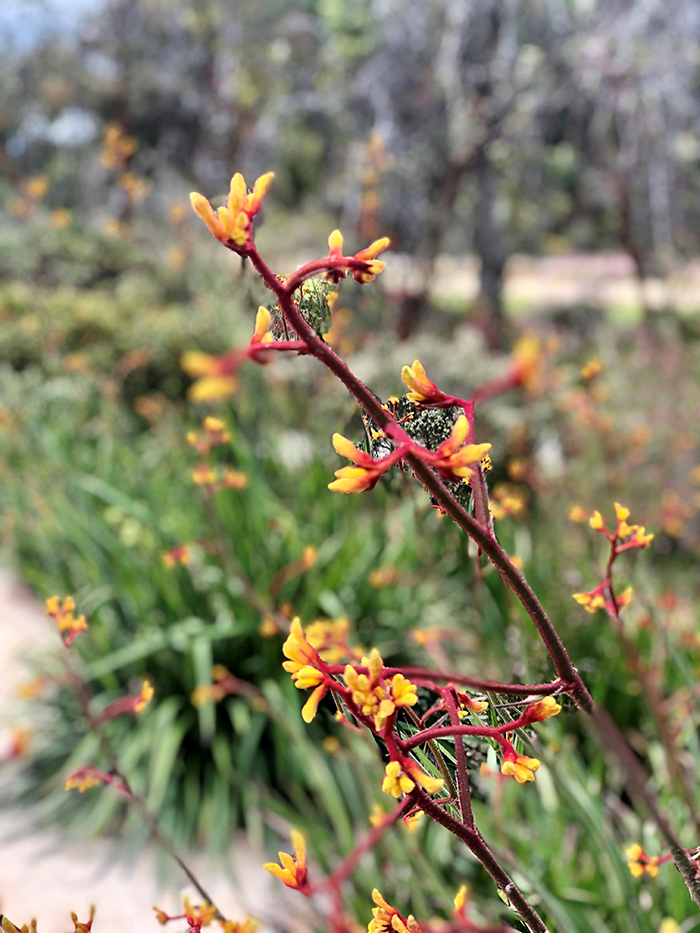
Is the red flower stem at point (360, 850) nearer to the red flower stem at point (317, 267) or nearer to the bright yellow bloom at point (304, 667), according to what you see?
the bright yellow bloom at point (304, 667)

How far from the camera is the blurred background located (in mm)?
1764

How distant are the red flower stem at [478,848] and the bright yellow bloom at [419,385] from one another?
28 centimetres

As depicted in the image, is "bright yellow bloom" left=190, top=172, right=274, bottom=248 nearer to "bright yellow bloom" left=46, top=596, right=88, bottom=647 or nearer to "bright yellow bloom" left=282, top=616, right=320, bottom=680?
"bright yellow bloom" left=282, top=616, right=320, bottom=680

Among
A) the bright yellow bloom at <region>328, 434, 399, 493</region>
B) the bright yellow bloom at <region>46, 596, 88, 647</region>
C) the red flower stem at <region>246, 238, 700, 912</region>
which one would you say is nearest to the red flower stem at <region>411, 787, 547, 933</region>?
the red flower stem at <region>246, 238, 700, 912</region>

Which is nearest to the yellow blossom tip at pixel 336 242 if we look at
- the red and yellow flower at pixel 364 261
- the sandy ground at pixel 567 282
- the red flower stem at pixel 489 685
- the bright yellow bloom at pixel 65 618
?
the red and yellow flower at pixel 364 261

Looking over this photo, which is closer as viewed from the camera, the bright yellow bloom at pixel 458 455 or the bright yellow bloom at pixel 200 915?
the bright yellow bloom at pixel 458 455

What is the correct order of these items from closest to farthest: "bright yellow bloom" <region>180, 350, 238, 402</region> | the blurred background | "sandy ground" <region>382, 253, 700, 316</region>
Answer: "bright yellow bloom" <region>180, 350, 238, 402</region>, the blurred background, "sandy ground" <region>382, 253, 700, 316</region>

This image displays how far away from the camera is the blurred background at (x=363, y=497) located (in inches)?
69.4

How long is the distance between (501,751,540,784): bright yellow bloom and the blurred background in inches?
8.6

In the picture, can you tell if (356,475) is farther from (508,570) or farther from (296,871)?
(296,871)

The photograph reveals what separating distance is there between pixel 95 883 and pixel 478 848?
194 centimetres

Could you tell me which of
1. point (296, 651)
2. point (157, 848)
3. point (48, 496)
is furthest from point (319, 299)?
point (48, 496)

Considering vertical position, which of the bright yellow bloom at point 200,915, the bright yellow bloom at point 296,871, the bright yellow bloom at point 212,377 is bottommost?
the bright yellow bloom at point 200,915

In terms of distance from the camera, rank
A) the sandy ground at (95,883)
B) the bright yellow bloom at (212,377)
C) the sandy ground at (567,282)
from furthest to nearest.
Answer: the sandy ground at (567,282), the sandy ground at (95,883), the bright yellow bloom at (212,377)
